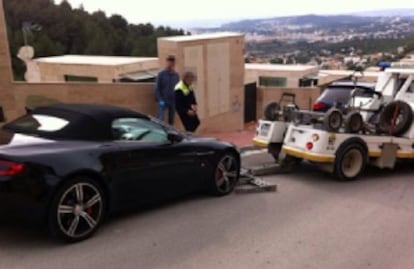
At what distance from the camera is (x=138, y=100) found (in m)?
11.8

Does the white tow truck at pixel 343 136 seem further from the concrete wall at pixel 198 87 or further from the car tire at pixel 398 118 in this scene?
the concrete wall at pixel 198 87

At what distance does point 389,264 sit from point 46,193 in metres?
3.47

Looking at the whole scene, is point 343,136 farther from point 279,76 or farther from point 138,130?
point 279,76

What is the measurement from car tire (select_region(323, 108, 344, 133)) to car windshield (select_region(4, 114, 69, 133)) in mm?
4225

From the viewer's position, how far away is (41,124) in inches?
232

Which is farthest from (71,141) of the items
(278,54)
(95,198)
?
(278,54)

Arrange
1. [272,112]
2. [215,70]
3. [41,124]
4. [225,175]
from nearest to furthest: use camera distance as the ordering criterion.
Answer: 1. [41,124]
2. [225,175]
3. [272,112]
4. [215,70]

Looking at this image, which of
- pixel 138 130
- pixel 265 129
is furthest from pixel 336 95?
pixel 138 130

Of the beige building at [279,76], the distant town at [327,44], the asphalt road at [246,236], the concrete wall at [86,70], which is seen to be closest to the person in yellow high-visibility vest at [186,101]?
the asphalt road at [246,236]

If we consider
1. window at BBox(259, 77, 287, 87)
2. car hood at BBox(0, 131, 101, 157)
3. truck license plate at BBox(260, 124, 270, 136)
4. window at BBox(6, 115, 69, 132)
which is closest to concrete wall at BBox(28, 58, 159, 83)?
window at BBox(259, 77, 287, 87)

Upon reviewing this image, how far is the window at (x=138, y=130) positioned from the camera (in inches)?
245

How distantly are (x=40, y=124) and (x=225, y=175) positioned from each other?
2.75 metres

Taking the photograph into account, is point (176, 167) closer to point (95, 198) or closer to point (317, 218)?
point (95, 198)

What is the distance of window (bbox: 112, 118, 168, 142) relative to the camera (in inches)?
245
